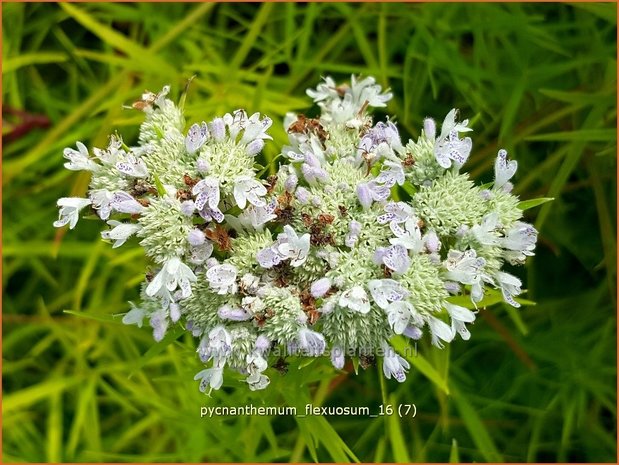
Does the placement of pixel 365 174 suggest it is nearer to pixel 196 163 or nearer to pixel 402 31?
pixel 196 163

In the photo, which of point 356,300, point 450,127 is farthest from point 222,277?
point 450,127

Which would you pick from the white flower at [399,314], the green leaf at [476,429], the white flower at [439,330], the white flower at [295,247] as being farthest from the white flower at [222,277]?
the green leaf at [476,429]

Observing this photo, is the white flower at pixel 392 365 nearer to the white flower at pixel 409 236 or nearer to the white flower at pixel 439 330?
the white flower at pixel 439 330

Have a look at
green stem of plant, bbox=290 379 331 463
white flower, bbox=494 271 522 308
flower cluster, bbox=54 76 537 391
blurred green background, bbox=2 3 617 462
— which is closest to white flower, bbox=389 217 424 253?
flower cluster, bbox=54 76 537 391

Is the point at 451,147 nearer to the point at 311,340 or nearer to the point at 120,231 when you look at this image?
the point at 311,340

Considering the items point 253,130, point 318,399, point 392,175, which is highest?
point 253,130

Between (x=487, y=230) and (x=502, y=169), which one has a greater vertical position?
(x=502, y=169)
